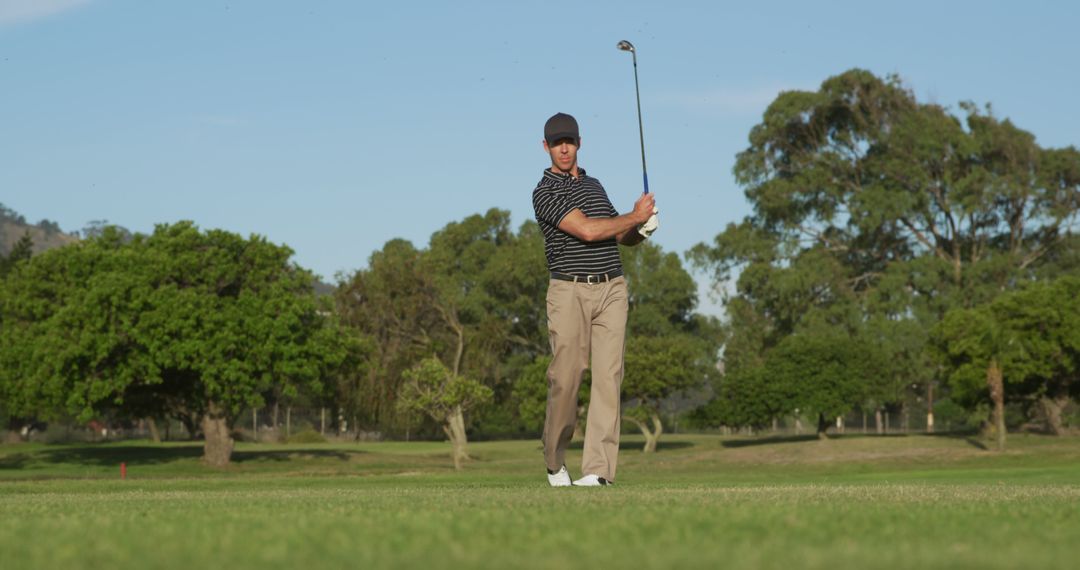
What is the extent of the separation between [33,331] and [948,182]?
43.4m

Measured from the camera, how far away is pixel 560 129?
446 inches

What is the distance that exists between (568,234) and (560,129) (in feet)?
3.01

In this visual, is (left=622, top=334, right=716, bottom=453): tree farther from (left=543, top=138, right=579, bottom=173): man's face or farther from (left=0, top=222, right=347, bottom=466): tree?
(left=543, top=138, right=579, bottom=173): man's face

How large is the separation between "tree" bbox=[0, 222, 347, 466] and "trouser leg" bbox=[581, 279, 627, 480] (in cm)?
4035

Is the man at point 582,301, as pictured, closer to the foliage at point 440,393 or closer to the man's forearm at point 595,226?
the man's forearm at point 595,226

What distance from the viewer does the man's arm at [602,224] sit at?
35.7 feet

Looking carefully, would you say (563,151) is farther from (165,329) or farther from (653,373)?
(653,373)

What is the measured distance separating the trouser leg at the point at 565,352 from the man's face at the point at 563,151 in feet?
3.38

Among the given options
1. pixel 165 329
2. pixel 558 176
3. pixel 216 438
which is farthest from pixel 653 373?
pixel 558 176

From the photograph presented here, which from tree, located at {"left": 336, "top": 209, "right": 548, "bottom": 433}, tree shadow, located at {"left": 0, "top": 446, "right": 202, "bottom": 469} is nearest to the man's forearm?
tree shadow, located at {"left": 0, "top": 446, "right": 202, "bottom": 469}

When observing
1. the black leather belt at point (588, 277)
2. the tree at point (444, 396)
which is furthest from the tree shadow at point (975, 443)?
the black leather belt at point (588, 277)

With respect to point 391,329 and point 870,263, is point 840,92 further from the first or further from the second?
point 391,329

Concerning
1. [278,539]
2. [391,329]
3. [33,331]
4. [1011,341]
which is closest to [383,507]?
[278,539]

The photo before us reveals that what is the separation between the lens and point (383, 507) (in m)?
7.73
